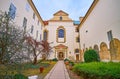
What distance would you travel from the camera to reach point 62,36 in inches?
1329

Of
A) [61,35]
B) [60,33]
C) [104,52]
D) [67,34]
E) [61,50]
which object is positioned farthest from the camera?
[60,33]

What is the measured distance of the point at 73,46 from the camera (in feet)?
107

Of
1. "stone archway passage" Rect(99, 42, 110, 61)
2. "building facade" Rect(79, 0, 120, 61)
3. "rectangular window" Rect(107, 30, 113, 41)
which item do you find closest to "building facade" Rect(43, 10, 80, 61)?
"building facade" Rect(79, 0, 120, 61)

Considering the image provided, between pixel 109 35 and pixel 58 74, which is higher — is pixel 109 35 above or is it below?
above

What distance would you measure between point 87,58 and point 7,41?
10189mm

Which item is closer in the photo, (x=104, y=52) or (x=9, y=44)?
(x=9, y=44)

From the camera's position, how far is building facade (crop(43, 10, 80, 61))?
32366 mm

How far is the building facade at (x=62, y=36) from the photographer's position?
3237 centimetres

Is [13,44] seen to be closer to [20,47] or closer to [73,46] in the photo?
[20,47]

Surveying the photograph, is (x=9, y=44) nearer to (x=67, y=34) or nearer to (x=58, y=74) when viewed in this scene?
(x=58, y=74)

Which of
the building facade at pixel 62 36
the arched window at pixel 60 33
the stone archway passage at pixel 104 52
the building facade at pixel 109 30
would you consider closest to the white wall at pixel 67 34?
the building facade at pixel 62 36

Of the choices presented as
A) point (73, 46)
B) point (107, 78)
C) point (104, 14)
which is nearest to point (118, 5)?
point (104, 14)

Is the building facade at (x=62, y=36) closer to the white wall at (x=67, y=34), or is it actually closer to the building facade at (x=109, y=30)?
the white wall at (x=67, y=34)

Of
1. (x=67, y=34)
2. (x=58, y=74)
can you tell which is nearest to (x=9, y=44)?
(x=58, y=74)
